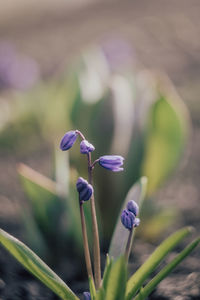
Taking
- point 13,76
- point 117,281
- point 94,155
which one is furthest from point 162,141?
point 13,76

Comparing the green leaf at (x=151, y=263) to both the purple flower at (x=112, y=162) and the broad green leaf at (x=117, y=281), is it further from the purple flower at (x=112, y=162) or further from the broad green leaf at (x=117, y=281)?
the purple flower at (x=112, y=162)

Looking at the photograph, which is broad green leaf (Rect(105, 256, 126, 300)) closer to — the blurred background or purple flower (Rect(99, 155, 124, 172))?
purple flower (Rect(99, 155, 124, 172))

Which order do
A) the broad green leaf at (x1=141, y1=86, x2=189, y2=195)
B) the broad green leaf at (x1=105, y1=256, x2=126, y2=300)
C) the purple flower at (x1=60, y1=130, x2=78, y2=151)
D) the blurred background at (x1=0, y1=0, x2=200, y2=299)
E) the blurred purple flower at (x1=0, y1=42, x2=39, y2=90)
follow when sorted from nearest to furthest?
the broad green leaf at (x1=105, y1=256, x2=126, y2=300) < the purple flower at (x1=60, y1=130, x2=78, y2=151) < the blurred background at (x1=0, y1=0, x2=200, y2=299) < the broad green leaf at (x1=141, y1=86, x2=189, y2=195) < the blurred purple flower at (x1=0, y1=42, x2=39, y2=90)

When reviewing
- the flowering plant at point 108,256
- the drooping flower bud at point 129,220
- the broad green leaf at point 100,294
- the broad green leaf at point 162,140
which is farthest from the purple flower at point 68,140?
the broad green leaf at point 162,140

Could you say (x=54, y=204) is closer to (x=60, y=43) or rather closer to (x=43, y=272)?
(x=43, y=272)

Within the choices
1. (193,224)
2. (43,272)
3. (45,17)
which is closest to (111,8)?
(45,17)

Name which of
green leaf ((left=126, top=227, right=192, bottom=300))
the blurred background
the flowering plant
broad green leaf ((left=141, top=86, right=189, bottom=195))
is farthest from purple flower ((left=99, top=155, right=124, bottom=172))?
broad green leaf ((left=141, top=86, right=189, bottom=195))

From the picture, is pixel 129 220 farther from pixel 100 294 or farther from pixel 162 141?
pixel 162 141
